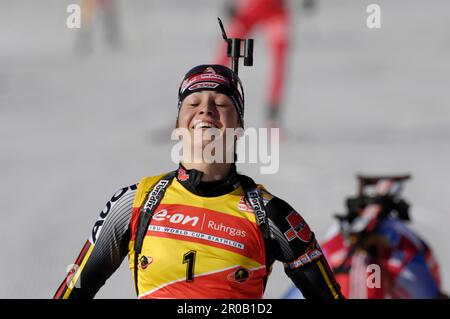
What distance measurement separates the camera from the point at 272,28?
10898 millimetres

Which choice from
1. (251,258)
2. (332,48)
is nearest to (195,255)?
(251,258)

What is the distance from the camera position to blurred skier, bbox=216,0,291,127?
10336 mm

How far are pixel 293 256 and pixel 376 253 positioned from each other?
136cm

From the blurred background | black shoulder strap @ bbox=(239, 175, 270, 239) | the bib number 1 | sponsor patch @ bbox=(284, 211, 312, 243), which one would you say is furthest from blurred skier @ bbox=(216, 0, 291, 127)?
the bib number 1

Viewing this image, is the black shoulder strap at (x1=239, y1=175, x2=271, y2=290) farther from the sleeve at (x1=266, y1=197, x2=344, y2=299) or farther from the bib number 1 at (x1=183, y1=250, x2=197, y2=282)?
the bib number 1 at (x1=183, y1=250, x2=197, y2=282)

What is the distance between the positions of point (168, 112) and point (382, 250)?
9038 mm

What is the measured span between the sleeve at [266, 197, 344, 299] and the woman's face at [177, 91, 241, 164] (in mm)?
276

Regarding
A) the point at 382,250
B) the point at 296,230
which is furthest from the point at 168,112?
the point at 296,230

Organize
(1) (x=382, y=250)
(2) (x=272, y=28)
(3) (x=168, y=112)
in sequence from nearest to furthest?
(1) (x=382, y=250) → (2) (x=272, y=28) → (3) (x=168, y=112)

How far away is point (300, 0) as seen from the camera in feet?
37.3

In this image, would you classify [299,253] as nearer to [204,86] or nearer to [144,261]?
[144,261]

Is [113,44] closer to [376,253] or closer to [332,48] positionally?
[332,48]

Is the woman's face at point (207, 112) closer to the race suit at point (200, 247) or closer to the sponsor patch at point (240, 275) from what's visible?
the race suit at point (200, 247)

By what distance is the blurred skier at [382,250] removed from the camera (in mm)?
3975
